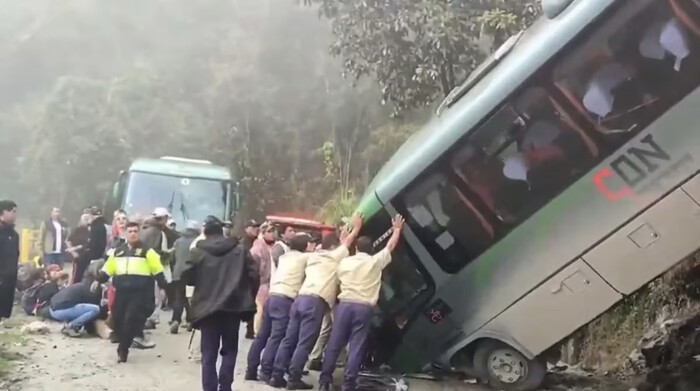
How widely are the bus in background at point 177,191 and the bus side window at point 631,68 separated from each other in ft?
27.1

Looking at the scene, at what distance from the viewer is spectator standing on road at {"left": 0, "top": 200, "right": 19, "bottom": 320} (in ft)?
23.0

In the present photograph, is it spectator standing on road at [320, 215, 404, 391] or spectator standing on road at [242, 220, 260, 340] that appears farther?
spectator standing on road at [242, 220, 260, 340]

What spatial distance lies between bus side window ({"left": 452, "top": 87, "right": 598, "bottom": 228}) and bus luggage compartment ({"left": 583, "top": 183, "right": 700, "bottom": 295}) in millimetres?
559

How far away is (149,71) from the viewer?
2767 centimetres

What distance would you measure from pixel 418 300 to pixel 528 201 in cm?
123

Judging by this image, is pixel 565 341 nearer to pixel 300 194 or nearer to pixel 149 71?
pixel 300 194

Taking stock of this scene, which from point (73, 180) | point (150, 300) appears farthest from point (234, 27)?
point (150, 300)

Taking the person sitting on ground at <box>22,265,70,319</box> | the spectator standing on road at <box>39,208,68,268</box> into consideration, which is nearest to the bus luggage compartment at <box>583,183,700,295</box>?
the person sitting on ground at <box>22,265,70,319</box>

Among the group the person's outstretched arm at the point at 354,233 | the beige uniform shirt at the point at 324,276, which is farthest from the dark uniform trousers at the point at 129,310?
the person's outstretched arm at the point at 354,233

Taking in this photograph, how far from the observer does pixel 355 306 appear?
657 cm

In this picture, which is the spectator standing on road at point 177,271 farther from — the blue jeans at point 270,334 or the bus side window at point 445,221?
the bus side window at point 445,221

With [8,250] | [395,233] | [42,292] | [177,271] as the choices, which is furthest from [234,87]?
[395,233]

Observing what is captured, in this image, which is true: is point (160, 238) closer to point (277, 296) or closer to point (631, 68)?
point (277, 296)

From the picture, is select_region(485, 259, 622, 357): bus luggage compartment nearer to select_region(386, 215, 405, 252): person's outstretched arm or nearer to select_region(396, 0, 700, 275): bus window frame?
select_region(396, 0, 700, 275): bus window frame
